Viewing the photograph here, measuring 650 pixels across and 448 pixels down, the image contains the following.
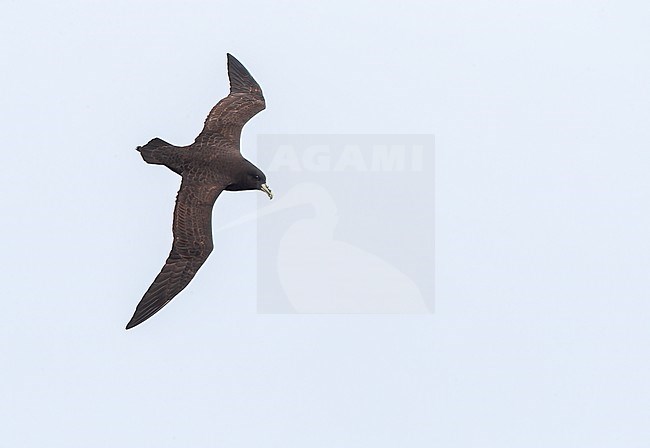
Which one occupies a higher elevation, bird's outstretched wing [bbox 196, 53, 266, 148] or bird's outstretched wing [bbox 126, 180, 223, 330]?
bird's outstretched wing [bbox 196, 53, 266, 148]

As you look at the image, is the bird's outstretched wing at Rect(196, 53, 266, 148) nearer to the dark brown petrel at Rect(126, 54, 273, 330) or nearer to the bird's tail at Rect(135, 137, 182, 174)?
the dark brown petrel at Rect(126, 54, 273, 330)

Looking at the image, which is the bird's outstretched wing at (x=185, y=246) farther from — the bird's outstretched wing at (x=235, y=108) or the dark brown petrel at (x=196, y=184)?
the bird's outstretched wing at (x=235, y=108)

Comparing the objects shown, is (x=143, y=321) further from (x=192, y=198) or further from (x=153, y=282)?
(x=192, y=198)

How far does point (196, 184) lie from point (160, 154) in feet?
3.96

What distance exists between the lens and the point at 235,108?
3466cm

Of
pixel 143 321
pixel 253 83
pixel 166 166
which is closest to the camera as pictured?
pixel 143 321

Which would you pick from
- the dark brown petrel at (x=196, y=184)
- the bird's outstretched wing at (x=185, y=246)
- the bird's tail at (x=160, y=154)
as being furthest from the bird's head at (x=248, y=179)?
the bird's tail at (x=160, y=154)

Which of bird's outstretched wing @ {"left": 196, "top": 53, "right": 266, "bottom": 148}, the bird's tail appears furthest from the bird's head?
the bird's tail

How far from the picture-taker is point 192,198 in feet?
103

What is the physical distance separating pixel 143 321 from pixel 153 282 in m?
1.11

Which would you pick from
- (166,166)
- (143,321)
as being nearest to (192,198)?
(166,166)

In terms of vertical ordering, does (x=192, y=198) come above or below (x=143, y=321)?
above

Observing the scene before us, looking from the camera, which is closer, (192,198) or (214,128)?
(192,198)

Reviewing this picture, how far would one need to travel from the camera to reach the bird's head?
3225 cm
